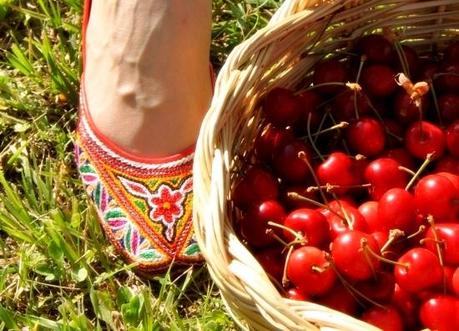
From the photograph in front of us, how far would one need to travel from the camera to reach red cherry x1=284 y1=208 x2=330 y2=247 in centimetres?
104

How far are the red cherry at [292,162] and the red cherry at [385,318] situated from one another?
0.22 m

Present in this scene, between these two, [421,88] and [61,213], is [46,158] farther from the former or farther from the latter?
[421,88]

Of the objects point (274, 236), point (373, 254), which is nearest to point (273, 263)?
point (274, 236)

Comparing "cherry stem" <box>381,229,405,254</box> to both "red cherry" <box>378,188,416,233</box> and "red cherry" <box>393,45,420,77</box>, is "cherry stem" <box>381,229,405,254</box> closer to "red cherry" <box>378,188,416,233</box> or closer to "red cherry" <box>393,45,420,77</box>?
"red cherry" <box>378,188,416,233</box>

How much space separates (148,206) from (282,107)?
311 millimetres

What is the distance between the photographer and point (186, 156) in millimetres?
1346

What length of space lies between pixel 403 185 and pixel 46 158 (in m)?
0.68

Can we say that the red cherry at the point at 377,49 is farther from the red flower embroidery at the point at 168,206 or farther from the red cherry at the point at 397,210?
the red flower embroidery at the point at 168,206

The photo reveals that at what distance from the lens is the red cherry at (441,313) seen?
38.4 inches

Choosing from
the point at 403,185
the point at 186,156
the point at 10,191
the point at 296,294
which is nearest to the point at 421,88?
the point at 403,185

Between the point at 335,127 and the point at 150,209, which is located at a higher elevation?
the point at 335,127

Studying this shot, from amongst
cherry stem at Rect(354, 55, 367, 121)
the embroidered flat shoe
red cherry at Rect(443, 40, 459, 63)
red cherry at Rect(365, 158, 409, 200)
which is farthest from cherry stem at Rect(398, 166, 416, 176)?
the embroidered flat shoe

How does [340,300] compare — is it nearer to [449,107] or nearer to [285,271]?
[285,271]

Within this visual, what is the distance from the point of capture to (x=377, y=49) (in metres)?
1.23
